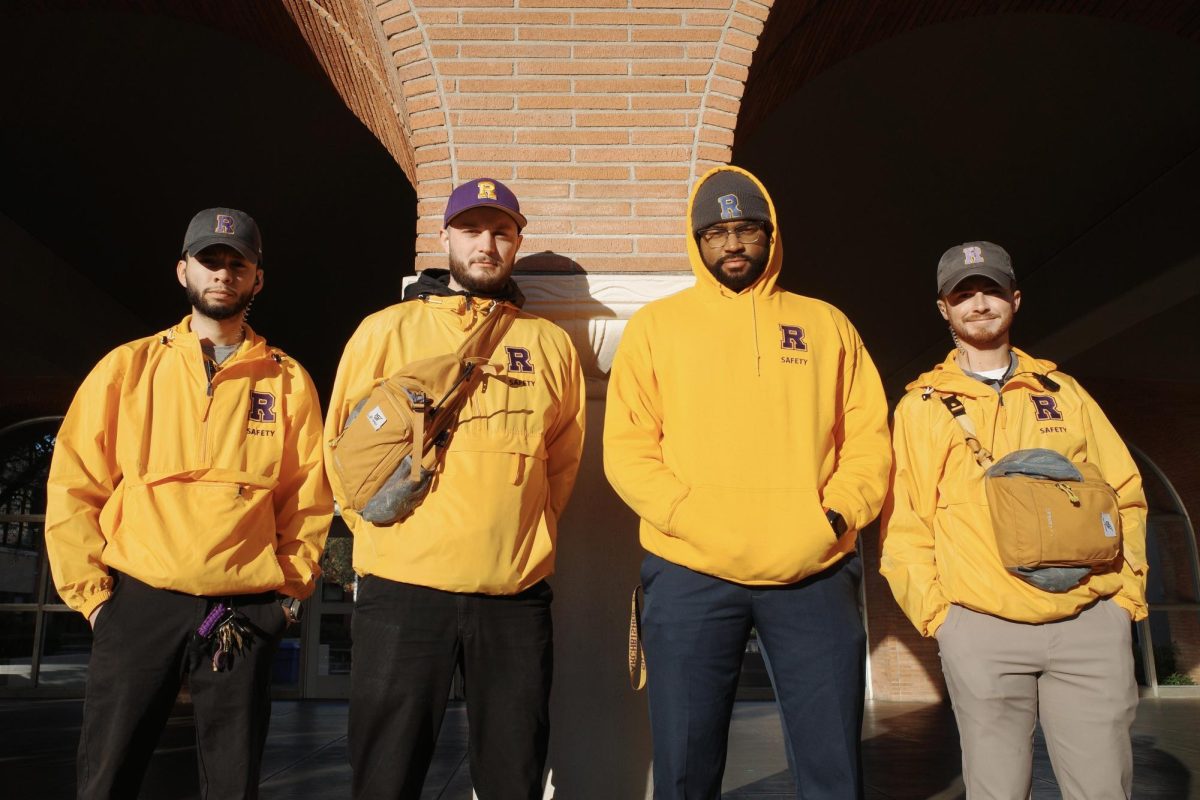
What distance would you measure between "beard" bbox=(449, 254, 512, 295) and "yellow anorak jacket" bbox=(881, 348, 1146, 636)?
4.26ft

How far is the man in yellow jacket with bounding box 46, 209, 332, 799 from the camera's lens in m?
2.48

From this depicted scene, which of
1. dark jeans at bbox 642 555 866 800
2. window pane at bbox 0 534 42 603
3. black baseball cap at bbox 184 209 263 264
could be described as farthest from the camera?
window pane at bbox 0 534 42 603

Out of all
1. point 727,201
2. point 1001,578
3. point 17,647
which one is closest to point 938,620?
point 1001,578

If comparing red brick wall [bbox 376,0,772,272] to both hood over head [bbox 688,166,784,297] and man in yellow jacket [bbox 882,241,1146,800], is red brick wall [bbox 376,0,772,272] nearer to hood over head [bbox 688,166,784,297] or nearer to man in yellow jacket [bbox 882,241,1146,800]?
hood over head [bbox 688,166,784,297]

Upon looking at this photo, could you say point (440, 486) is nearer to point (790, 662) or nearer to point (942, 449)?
point (790, 662)

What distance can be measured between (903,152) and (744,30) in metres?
4.02

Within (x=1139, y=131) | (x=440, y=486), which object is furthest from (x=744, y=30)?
(x=1139, y=131)

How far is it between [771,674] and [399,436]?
1.16m

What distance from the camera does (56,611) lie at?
12.8 meters

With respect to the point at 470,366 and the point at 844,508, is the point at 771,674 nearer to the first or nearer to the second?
the point at 844,508

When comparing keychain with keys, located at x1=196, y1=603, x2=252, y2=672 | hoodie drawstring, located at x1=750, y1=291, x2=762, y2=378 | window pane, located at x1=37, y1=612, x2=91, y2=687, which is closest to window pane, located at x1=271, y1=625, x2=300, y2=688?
window pane, located at x1=37, y1=612, x2=91, y2=687

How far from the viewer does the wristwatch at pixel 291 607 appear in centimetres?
265

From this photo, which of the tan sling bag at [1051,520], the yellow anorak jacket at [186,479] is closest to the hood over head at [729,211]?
the tan sling bag at [1051,520]

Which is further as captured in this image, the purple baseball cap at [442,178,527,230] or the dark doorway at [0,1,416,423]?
the dark doorway at [0,1,416,423]
